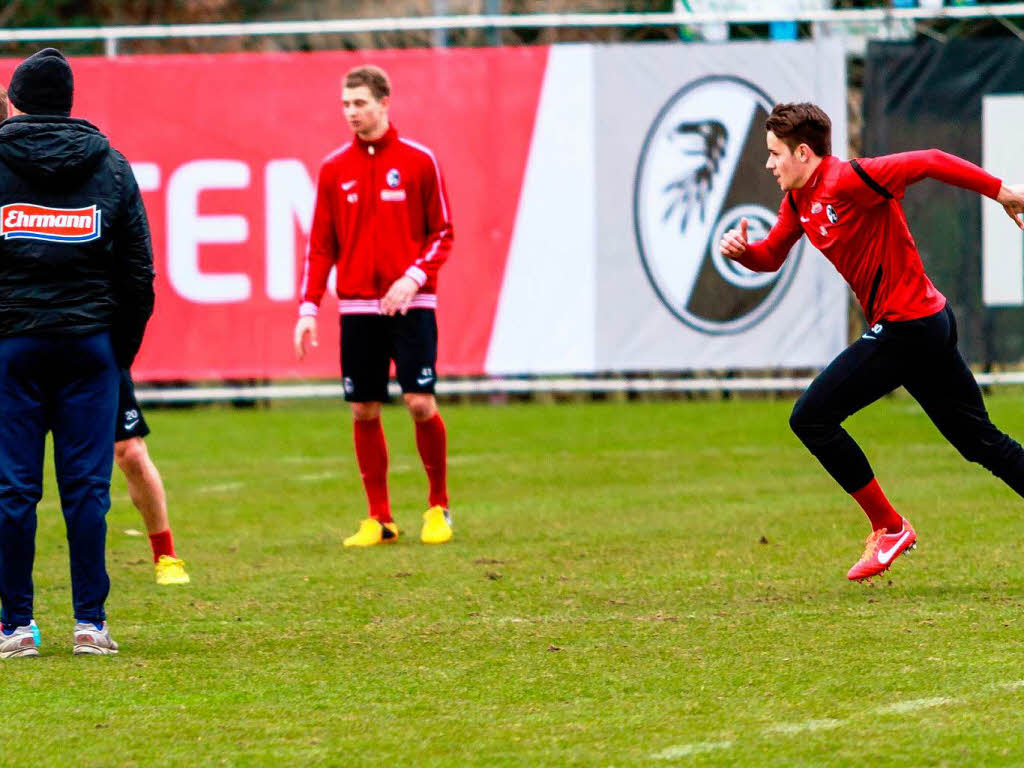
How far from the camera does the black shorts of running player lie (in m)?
9.40

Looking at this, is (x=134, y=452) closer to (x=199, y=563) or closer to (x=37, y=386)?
(x=199, y=563)

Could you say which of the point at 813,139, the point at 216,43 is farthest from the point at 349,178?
the point at 216,43

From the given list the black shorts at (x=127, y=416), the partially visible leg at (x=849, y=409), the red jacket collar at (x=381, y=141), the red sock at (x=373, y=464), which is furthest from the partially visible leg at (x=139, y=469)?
the partially visible leg at (x=849, y=409)

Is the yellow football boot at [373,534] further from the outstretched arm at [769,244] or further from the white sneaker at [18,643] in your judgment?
the white sneaker at [18,643]

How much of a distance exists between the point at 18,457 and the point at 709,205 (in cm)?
948

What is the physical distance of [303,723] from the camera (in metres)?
5.33

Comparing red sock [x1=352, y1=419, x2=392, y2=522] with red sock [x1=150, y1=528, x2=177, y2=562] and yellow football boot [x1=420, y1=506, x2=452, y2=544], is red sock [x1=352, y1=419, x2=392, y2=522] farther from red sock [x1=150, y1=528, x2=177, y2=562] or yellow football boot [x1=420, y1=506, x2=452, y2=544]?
red sock [x1=150, y1=528, x2=177, y2=562]

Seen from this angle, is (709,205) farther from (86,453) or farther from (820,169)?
(86,453)

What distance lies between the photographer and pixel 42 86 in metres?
6.30

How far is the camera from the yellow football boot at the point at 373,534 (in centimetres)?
933

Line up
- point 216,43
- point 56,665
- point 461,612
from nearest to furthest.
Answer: point 56,665 → point 461,612 → point 216,43

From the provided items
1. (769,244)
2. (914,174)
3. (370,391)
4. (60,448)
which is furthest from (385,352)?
(914,174)

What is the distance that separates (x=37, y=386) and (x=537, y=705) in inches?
84.6

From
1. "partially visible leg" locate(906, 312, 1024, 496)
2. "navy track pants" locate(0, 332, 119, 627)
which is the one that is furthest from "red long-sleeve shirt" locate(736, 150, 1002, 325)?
"navy track pants" locate(0, 332, 119, 627)
